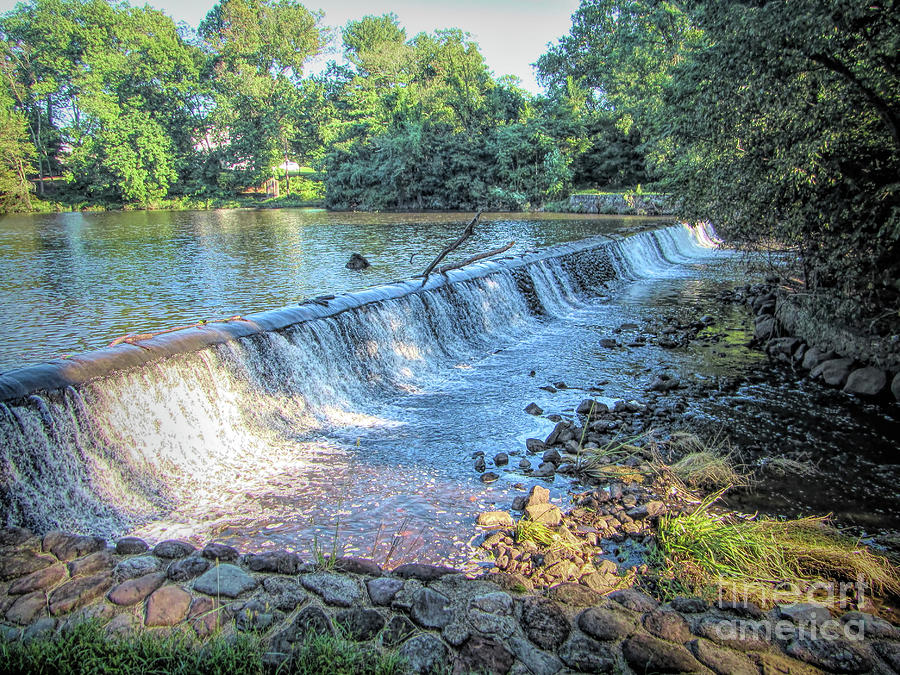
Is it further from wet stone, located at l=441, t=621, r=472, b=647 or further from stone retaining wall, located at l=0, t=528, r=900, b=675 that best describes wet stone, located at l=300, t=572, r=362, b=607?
wet stone, located at l=441, t=621, r=472, b=647

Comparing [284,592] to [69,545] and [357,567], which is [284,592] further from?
[69,545]

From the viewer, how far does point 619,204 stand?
3875 cm

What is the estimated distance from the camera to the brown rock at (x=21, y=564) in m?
3.73

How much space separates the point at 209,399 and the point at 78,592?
408cm

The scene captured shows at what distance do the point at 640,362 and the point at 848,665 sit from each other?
7.85 m

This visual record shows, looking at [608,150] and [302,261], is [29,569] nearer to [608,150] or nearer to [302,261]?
→ [302,261]

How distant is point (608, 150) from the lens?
1738 inches

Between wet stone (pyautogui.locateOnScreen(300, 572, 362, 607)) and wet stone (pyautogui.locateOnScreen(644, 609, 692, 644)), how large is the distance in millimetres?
1913

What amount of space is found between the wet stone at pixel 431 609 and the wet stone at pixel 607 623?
0.87 m

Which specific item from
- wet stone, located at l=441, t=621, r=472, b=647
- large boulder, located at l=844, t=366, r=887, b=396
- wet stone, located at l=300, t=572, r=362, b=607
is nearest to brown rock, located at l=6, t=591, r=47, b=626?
wet stone, located at l=300, t=572, r=362, b=607

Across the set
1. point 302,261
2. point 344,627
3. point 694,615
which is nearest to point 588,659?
point 694,615

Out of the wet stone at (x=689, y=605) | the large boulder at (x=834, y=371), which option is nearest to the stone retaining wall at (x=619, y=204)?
the large boulder at (x=834, y=371)

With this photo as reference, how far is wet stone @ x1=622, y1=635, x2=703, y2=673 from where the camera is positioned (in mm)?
3008

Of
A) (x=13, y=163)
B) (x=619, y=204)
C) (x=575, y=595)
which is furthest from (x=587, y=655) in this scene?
(x=13, y=163)
